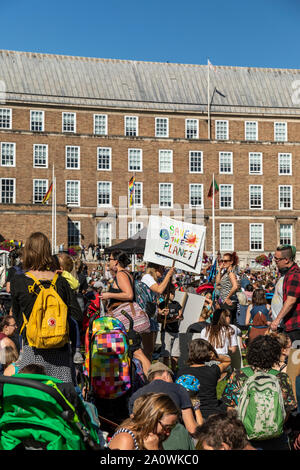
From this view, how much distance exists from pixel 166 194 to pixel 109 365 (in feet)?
161

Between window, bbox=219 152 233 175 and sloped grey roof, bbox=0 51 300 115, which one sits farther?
window, bbox=219 152 233 175

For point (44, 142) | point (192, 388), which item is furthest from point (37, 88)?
Result: point (192, 388)

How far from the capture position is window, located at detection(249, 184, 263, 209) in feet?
186

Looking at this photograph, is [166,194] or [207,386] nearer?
[207,386]

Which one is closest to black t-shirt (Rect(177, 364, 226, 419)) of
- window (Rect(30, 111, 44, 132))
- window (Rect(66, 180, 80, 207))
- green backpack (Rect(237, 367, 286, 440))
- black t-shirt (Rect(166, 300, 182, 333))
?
green backpack (Rect(237, 367, 286, 440))

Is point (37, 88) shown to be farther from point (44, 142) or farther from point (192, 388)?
point (192, 388)

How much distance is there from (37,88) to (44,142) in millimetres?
5616

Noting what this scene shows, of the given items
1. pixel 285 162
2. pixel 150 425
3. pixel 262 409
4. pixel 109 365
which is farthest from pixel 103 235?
pixel 150 425

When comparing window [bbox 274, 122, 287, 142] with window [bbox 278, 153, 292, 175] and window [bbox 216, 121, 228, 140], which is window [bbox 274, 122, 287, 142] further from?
window [bbox 216, 121, 228, 140]

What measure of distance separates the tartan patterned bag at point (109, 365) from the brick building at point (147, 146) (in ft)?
143

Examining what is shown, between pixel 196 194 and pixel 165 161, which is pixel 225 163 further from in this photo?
pixel 165 161

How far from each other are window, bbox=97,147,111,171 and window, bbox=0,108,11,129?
805 cm

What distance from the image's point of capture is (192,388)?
6336 millimetres

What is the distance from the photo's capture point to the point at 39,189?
173ft
